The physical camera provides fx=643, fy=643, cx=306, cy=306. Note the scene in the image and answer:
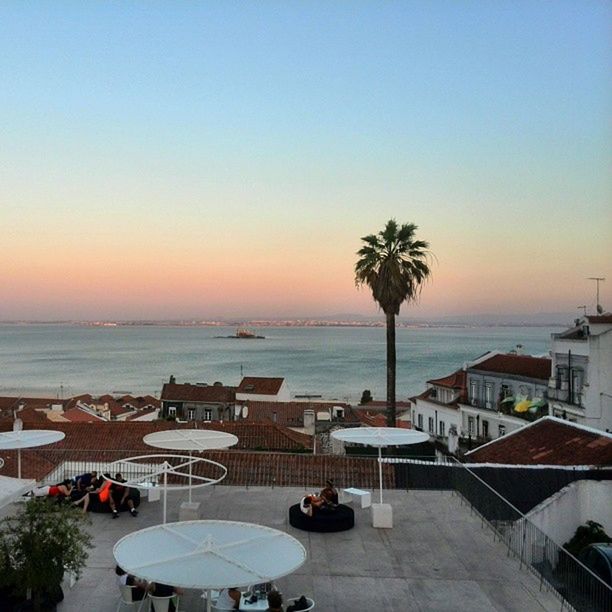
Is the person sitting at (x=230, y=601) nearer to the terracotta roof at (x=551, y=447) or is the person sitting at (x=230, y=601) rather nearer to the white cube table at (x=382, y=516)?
the white cube table at (x=382, y=516)

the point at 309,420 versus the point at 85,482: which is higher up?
the point at 85,482

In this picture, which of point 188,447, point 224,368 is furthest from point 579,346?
point 224,368

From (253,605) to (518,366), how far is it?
4218cm

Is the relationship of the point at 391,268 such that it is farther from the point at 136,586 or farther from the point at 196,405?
the point at 196,405

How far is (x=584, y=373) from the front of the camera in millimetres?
36094

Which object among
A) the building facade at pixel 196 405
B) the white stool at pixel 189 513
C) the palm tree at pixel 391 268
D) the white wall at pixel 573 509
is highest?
the palm tree at pixel 391 268

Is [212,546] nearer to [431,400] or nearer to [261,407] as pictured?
[431,400]

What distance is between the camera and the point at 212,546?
26.7ft

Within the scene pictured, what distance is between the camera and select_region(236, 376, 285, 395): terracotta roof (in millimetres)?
81688

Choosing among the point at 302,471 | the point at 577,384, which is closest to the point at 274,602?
the point at 302,471

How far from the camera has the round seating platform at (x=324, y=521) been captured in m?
14.3

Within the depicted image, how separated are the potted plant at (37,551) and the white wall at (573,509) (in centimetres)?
1290

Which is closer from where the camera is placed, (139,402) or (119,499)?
(119,499)

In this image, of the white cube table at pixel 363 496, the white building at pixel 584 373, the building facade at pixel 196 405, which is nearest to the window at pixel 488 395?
the white building at pixel 584 373
